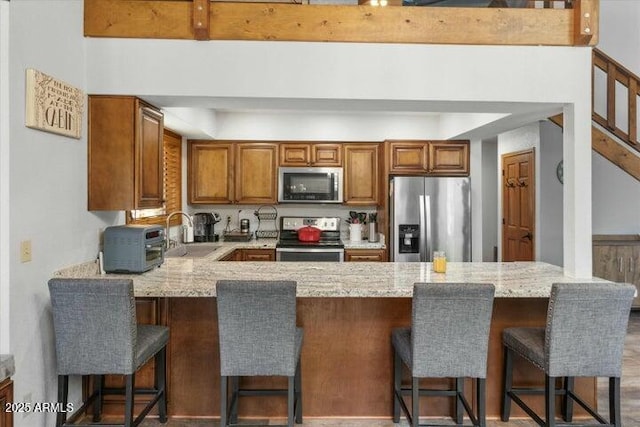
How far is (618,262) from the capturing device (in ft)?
15.4

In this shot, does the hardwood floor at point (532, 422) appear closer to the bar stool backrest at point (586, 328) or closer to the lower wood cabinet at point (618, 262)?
the bar stool backrest at point (586, 328)

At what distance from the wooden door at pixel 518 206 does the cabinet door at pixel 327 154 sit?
231 cm

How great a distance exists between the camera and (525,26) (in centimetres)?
265

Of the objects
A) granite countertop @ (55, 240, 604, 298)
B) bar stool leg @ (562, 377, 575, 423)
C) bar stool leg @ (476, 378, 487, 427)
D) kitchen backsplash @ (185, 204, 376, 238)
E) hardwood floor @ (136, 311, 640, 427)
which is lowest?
hardwood floor @ (136, 311, 640, 427)

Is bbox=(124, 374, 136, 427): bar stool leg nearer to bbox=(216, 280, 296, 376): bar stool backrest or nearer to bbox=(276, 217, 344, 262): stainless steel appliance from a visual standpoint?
bbox=(216, 280, 296, 376): bar stool backrest

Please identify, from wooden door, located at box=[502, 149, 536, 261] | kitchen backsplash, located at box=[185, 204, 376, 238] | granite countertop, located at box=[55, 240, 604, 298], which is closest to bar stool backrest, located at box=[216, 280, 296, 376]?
granite countertop, located at box=[55, 240, 604, 298]

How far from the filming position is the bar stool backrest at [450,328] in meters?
1.97

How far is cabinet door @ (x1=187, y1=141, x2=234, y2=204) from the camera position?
497cm

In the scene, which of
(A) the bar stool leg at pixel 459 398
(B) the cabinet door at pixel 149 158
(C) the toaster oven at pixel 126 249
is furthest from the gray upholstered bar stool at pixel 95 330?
(A) the bar stool leg at pixel 459 398

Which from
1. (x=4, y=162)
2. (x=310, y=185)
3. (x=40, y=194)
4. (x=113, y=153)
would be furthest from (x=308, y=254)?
(x=4, y=162)

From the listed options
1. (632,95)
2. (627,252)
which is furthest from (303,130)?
(627,252)

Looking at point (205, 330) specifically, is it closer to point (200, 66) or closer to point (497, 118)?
point (200, 66)

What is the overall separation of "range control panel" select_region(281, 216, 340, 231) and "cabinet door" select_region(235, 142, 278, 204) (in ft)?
1.31

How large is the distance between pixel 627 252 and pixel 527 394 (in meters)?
3.24
